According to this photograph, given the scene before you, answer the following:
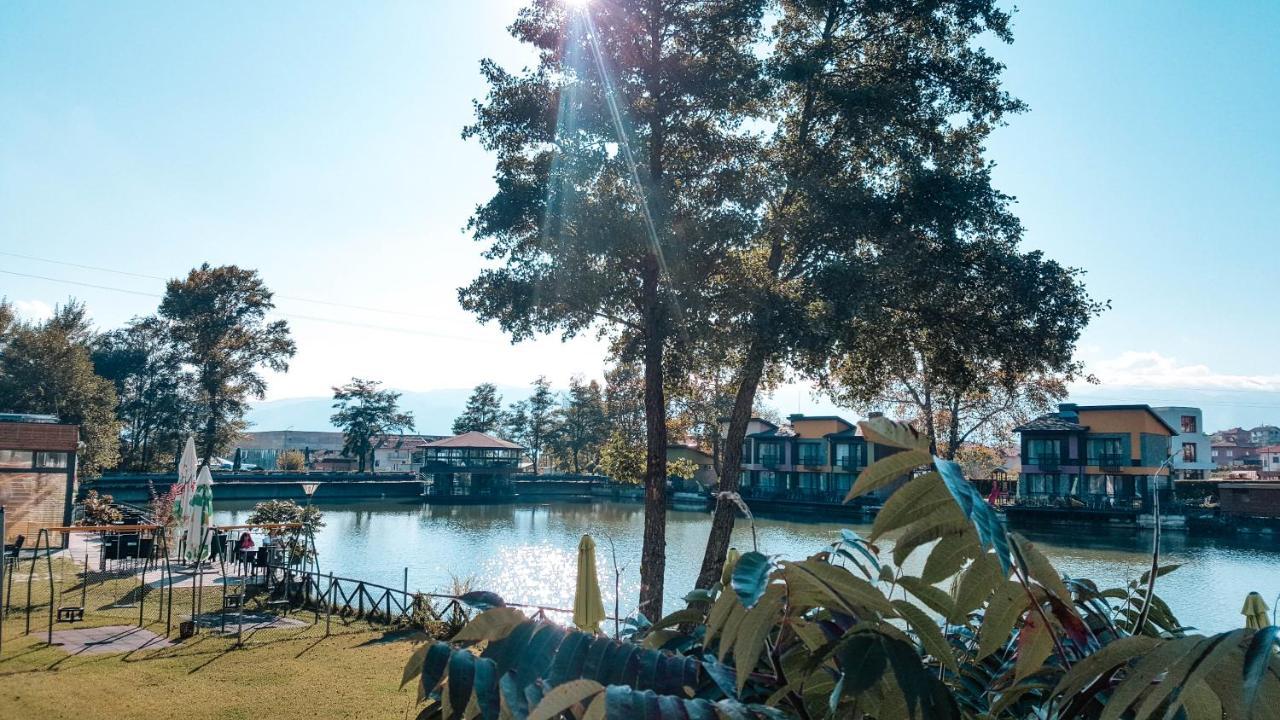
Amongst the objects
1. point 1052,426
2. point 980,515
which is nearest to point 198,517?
point 980,515

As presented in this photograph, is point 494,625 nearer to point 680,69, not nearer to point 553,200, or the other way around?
point 553,200

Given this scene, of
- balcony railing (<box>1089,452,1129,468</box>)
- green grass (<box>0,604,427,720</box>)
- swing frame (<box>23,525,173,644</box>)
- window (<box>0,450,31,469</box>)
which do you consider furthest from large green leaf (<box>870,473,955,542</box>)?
balcony railing (<box>1089,452,1129,468</box>)

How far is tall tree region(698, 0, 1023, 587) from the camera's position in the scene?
9023 mm

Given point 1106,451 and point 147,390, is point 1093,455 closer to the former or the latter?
point 1106,451

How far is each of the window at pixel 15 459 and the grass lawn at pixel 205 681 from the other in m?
11.4

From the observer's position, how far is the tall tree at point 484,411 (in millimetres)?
60250

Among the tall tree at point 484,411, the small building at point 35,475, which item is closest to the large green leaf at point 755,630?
the small building at point 35,475

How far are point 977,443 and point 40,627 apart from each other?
35.3 metres

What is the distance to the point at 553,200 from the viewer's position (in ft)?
31.4

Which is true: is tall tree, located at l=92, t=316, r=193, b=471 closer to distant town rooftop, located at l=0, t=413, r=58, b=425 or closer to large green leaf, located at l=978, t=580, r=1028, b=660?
distant town rooftop, located at l=0, t=413, r=58, b=425

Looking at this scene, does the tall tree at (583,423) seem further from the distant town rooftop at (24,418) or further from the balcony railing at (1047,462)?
the distant town rooftop at (24,418)

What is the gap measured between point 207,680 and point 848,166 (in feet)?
31.4

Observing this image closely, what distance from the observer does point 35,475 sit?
2014 cm

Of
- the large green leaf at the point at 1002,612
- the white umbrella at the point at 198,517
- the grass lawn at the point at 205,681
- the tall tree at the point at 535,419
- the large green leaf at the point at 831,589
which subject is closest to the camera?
the large green leaf at the point at 831,589
